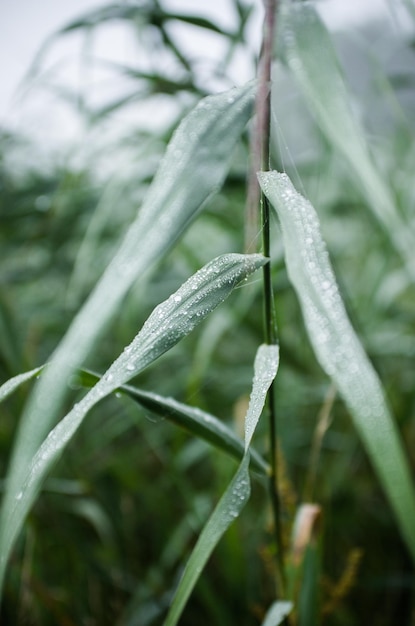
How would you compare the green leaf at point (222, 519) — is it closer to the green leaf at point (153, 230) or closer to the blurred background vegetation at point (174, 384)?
the green leaf at point (153, 230)

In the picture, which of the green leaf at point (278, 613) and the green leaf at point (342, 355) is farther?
the green leaf at point (278, 613)

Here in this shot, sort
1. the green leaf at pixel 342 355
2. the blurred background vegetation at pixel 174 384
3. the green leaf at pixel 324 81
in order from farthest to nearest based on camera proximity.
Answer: the blurred background vegetation at pixel 174 384, the green leaf at pixel 324 81, the green leaf at pixel 342 355

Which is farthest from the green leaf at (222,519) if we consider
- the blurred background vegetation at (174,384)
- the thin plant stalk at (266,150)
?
the blurred background vegetation at (174,384)

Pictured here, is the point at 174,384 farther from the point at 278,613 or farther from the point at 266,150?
the point at 266,150

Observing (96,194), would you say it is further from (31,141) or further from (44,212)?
(31,141)

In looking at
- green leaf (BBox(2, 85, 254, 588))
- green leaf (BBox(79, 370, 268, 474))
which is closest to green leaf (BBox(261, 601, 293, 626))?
green leaf (BBox(79, 370, 268, 474))

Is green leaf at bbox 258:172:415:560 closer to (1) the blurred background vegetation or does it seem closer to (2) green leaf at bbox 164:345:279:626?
(2) green leaf at bbox 164:345:279:626
